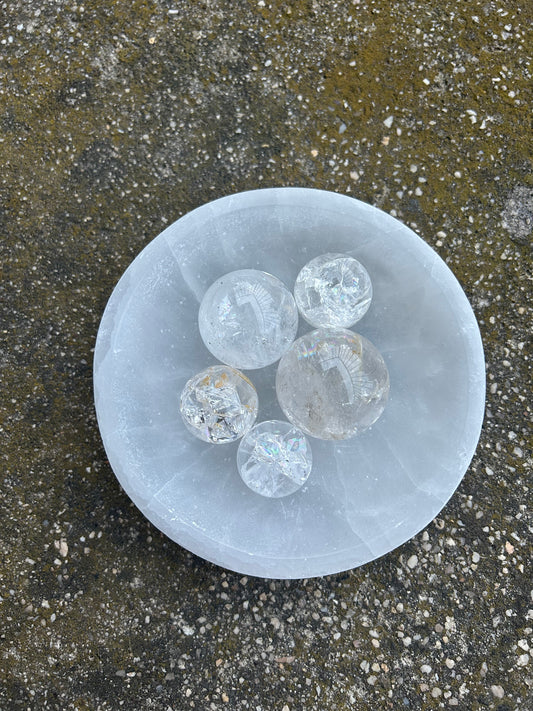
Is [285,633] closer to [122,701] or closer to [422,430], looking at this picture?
[122,701]

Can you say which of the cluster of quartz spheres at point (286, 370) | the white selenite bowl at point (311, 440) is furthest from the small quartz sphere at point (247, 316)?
the white selenite bowl at point (311, 440)

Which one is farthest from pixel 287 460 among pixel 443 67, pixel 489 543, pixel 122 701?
pixel 443 67

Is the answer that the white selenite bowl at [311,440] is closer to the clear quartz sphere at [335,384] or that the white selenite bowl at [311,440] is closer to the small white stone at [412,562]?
the clear quartz sphere at [335,384]

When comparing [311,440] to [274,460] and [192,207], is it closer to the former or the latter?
[274,460]

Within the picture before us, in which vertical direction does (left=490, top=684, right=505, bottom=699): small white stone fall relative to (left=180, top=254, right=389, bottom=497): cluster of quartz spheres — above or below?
below

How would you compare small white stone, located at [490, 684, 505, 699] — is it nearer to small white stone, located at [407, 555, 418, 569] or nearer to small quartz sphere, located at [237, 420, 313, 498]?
small white stone, located at [407, 555, 418, 569]

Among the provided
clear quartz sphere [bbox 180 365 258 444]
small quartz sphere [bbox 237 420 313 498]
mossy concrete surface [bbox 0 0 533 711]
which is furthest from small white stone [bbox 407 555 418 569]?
clear quartz sphere [bbox 180 365 258 444]

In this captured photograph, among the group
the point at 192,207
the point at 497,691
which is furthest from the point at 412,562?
the point at 192,207
